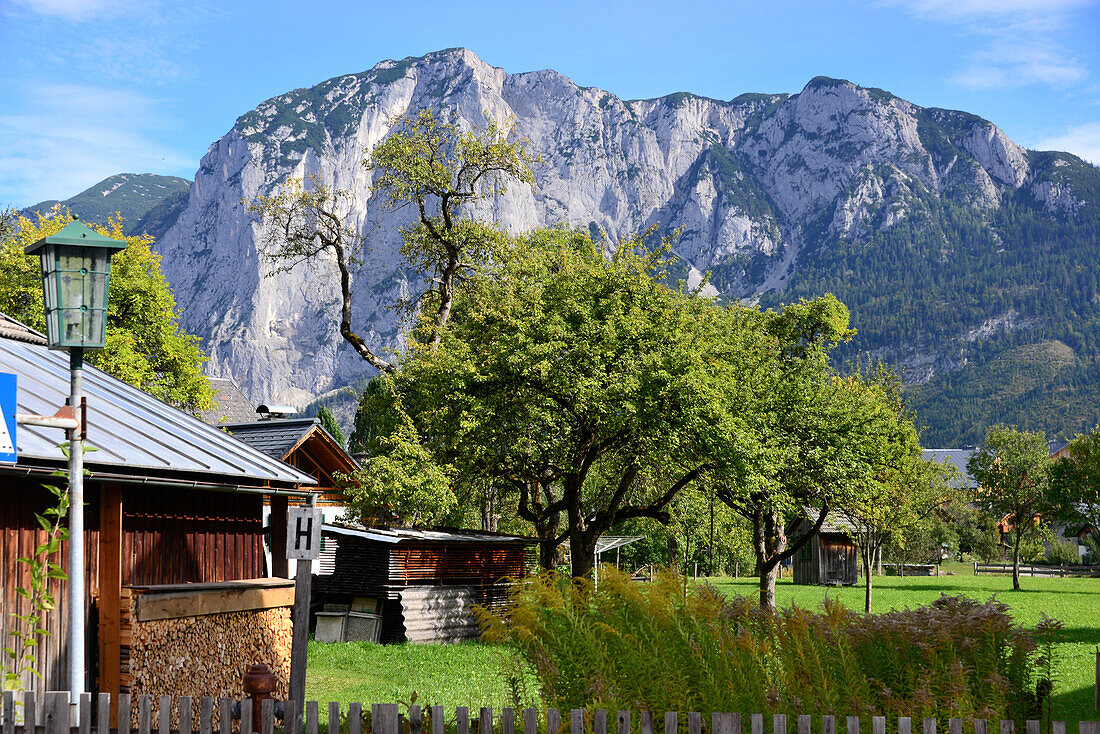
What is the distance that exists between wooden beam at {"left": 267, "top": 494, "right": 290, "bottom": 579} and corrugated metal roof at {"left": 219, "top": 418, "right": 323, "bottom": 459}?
1060 centimetres

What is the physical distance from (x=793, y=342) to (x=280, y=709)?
1029 inches

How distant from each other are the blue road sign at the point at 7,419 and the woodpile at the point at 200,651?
401cm

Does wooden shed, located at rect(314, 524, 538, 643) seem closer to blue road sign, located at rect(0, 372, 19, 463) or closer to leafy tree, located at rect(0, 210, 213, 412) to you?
leafy tree, located at rect(0, 210, 213, 412)

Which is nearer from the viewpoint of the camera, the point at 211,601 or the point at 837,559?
the point at 211,601

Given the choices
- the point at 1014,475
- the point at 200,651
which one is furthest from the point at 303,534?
the point at 1014,475

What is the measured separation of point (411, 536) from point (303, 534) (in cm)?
1480

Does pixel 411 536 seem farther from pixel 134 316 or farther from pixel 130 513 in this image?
pixel 134 316

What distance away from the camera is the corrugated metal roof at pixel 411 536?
74.0 ft

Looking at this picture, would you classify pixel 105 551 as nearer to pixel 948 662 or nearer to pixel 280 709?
pixel 280 709

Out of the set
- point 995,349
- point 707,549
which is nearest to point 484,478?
point 707,549

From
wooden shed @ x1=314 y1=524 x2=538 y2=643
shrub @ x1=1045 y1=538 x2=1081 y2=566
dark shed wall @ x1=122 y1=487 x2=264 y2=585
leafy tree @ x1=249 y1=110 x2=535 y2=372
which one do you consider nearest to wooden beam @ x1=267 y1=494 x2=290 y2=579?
dark shed wall @ x1=122 y1=487 x2=264 y2=585

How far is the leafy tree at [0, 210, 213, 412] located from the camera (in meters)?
32.8

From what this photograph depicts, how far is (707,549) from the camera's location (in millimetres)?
59625

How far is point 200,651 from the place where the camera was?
11625 mm
